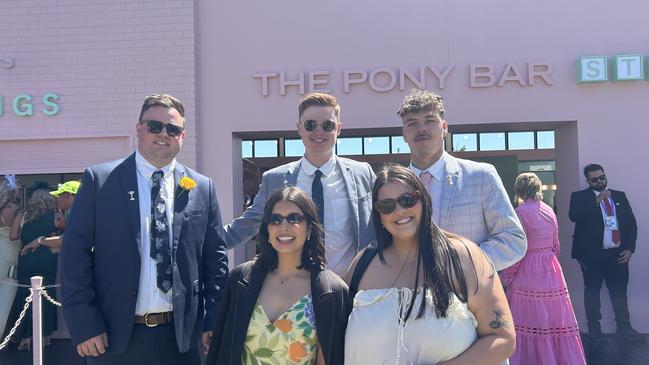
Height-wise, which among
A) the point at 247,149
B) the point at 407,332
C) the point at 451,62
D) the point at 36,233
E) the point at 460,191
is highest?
the point at 451,62

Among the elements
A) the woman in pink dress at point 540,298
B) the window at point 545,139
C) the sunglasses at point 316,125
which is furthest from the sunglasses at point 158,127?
the window at point 545,139

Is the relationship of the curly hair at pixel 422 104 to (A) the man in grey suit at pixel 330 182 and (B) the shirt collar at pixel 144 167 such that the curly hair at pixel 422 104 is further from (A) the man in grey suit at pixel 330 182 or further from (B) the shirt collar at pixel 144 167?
(B) the shirt collar at pixel 144 167

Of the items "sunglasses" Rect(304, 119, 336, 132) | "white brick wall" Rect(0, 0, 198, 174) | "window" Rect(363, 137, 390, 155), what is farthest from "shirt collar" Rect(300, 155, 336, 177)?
"window" Rect(363, 137, 390, 155)

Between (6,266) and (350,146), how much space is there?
4.94 metres

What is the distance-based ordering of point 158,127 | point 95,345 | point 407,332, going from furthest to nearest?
1. point 158,127
2. point 95,345
3. point 407,332

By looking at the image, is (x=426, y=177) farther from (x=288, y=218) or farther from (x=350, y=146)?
(x=350, y=146)

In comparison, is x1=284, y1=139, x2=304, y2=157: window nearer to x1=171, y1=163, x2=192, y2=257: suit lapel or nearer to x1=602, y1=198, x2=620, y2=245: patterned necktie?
x1=602, y1=198, x2=620, y2=245: patterned necktie

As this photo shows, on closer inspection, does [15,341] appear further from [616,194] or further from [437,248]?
[616,194]

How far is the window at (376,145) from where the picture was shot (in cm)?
847

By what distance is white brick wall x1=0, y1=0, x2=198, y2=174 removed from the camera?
23.9 ft

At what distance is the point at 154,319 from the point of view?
2.94 metres

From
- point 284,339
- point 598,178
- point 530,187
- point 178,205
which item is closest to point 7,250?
point 178,205

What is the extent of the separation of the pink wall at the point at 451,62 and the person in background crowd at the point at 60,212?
73.5 inches

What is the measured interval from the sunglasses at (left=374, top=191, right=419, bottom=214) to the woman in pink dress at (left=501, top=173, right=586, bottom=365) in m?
3.99
